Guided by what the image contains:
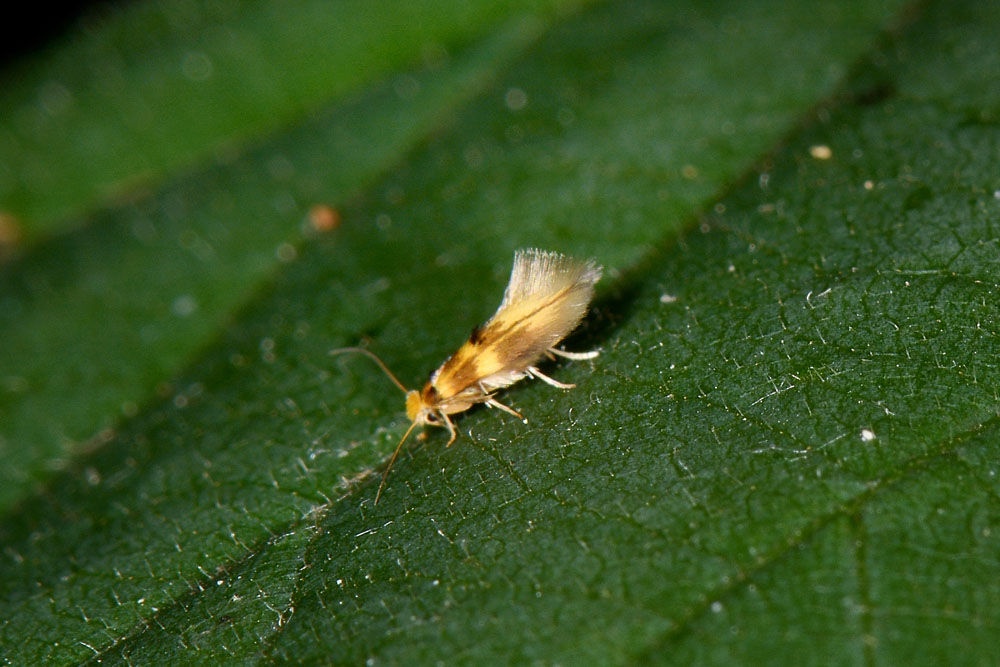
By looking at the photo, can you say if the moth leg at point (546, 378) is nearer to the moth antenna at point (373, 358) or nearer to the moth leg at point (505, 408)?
the moth leg at point (505, 408)

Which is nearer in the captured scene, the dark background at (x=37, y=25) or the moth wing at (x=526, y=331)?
the moth wing at (x=526, y=331)

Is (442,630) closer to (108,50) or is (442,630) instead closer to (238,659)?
(238,659)

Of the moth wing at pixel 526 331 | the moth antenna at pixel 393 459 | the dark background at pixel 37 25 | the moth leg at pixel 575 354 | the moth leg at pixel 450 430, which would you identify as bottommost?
the moth leg at pixel 575 354

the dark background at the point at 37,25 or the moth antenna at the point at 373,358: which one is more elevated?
the dark background at the point at 37,25

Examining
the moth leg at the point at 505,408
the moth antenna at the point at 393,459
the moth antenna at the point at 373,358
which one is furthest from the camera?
the moth antenna at the point at 373,358

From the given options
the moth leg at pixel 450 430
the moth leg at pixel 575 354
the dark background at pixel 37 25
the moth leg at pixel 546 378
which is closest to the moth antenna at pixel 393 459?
the moth leg at pixel 450 430

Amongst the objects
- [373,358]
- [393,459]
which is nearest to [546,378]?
[393,459]

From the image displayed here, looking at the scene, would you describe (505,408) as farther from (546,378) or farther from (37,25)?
(37,25)

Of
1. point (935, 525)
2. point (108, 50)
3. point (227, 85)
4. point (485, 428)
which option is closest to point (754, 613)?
point (935, 525)
